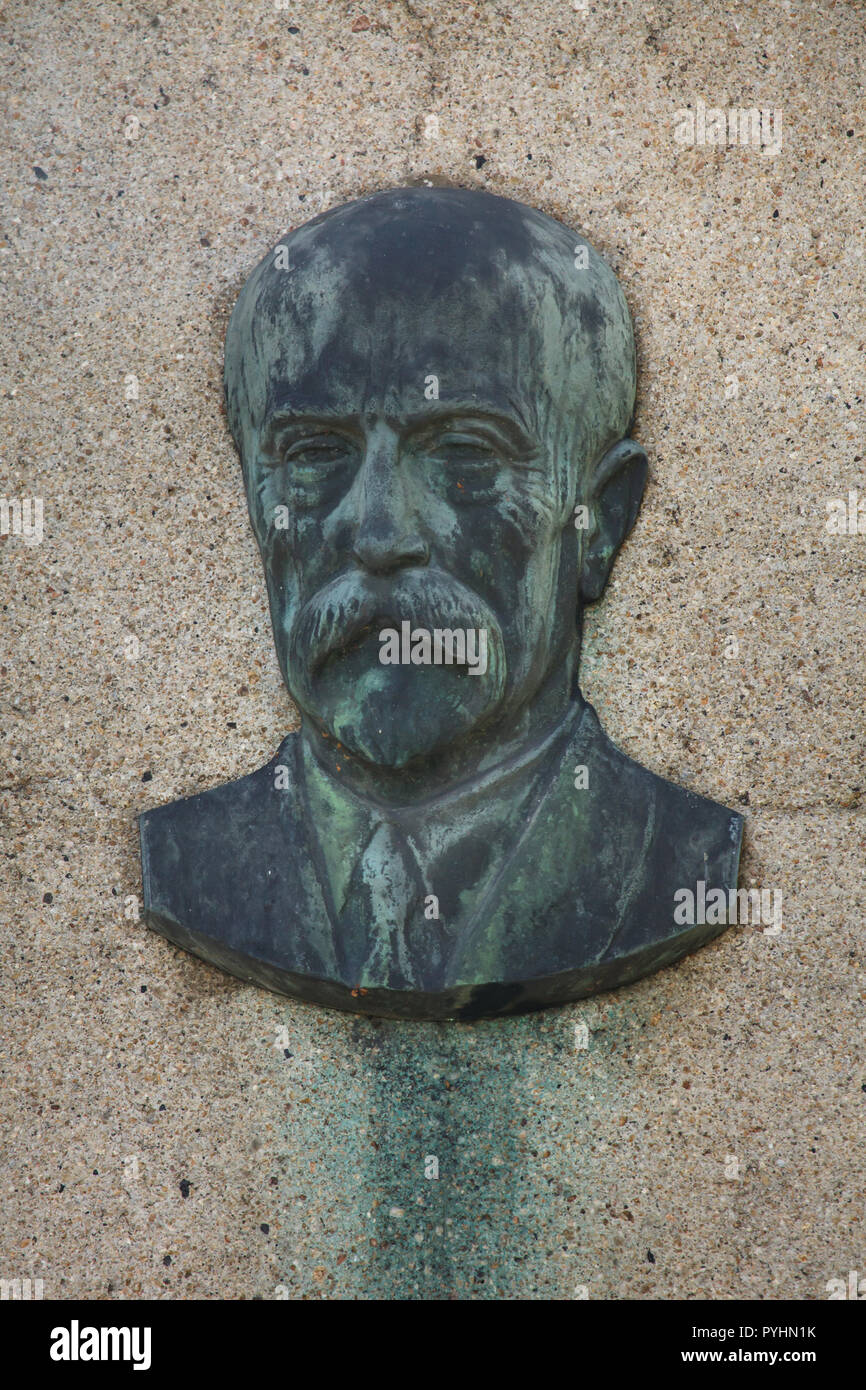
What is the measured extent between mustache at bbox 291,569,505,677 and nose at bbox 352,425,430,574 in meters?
0.03

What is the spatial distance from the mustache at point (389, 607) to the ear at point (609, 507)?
30 cm

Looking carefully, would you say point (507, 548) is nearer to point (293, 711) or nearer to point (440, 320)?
point (440, 320)

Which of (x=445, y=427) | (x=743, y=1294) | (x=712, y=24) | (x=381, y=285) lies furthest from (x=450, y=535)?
(x=743, y=1294)

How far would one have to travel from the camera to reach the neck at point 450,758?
283 centimetres

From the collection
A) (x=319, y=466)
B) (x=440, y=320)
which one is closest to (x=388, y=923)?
(x=319, y=466)

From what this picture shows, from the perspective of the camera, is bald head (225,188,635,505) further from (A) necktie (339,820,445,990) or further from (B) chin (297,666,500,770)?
(A) necktie (339,820,445,990)

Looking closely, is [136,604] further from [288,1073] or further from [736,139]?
[736,139]

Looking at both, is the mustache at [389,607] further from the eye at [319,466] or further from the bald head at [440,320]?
the bald head at [440,320]

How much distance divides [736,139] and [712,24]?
0.25 m

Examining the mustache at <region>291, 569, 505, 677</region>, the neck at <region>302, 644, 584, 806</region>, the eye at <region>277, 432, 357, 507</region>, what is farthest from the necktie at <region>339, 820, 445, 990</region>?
the eye at <region>277, 432, 357, 507</region>

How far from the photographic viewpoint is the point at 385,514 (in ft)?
8.87

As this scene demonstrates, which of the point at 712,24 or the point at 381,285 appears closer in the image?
the point at 381,285

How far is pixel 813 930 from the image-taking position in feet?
9.55

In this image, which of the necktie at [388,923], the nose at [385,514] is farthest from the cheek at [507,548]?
the necktie at [388,923]
